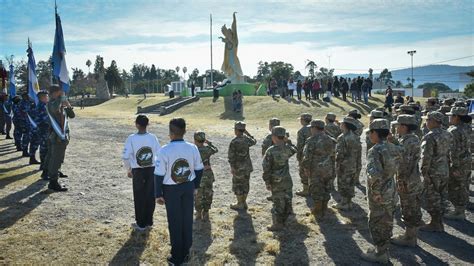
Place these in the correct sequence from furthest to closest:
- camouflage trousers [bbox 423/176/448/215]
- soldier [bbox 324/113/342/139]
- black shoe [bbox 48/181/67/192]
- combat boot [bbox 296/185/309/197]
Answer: soldier [bbox 324/113/342/139] < combat boot [bbox 296/185/309/197] < black shoe [bbox 48/181/67/192] < camouflage trousers [bbox 423/176/448/215]

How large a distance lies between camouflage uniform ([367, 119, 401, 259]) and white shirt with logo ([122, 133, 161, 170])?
3.47 m

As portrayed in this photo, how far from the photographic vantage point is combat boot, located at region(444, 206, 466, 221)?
26.5 feet

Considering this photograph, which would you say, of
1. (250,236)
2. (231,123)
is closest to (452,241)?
(250,236)

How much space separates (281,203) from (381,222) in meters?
1.91

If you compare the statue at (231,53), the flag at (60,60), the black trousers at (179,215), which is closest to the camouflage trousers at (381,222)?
the black trousers at (179,215)

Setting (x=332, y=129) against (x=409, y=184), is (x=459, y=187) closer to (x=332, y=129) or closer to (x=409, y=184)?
(x=409, y=184)

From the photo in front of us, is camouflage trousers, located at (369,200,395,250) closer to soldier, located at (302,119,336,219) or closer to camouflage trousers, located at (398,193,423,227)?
camouflage trousers, located at (398,193,423,227)

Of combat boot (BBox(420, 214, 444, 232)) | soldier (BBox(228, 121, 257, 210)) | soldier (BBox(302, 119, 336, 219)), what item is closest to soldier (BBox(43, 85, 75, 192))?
soldier (BBox(228, 121, 257, 210))

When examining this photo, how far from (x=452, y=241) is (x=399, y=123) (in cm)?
233

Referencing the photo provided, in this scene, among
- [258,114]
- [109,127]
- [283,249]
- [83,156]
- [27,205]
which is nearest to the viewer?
[283,249]

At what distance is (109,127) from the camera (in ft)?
82.4

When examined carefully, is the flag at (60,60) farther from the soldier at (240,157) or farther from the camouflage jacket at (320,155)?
the camouflage jacket at (320,155)

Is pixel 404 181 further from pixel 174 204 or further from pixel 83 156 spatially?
pixel 83 156

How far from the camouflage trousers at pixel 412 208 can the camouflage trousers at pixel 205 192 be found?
3545 millimetres
